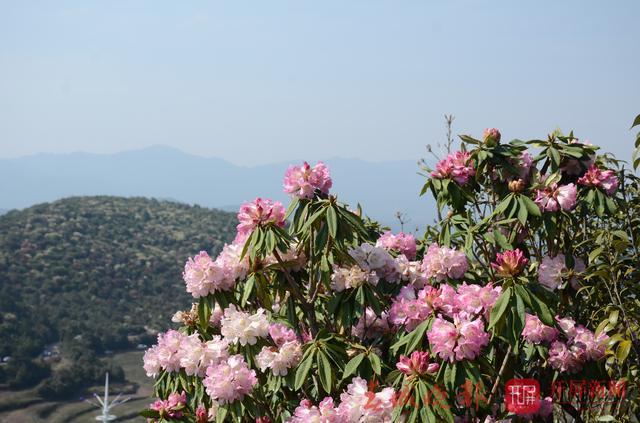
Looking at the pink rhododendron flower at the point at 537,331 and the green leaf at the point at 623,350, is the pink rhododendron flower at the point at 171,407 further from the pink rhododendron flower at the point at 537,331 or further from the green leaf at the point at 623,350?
the green leaf at the point at 623,350

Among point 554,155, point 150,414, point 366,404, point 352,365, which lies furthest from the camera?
point 554,155

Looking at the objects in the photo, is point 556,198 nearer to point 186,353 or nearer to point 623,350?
point 623,350

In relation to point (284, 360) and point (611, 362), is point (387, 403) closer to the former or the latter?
point (284, 360)

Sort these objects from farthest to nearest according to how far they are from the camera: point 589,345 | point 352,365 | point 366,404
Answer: point 589,345, point 352,365, point 366,404

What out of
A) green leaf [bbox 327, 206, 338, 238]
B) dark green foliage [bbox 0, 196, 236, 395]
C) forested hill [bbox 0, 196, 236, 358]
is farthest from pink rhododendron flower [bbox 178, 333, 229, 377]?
forested hill [bbox 0, 196, 236, 358]

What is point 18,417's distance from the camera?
3641 cm

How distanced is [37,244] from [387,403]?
56191mm

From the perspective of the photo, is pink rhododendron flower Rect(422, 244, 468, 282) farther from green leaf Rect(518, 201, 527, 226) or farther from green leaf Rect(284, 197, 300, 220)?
green leaf Rect(284, 197, 300, 220)

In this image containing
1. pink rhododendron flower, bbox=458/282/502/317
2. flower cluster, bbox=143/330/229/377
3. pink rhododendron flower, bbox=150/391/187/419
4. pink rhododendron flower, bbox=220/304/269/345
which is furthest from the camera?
pink rhododendron flower, bbox=150/391/187/419

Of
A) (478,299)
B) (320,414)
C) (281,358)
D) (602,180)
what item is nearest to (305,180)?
(281,358)

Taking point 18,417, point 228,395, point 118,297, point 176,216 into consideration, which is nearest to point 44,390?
point 18,417

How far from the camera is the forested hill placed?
47897mm

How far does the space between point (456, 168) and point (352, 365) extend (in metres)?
1.32

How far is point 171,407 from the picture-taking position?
11.4ft
